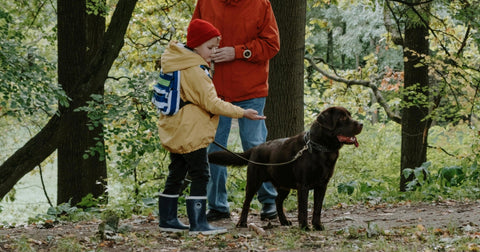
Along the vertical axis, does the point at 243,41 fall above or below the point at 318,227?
above

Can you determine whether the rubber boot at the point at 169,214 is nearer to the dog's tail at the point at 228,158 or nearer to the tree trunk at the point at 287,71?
the dog's tail at the point at 228,158

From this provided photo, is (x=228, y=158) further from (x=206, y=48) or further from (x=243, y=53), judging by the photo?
(x=206, y=48)

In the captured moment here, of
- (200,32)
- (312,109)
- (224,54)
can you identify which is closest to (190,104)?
(200,32)

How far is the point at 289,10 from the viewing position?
7.48 metres

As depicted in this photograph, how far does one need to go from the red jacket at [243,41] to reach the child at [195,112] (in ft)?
2.26

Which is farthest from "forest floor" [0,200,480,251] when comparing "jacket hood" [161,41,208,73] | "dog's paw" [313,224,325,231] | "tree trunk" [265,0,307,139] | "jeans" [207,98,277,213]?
"tree trunk" [265,0,307,139]

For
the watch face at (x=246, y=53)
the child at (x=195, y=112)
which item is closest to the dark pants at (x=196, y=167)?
the child at (x=195, y=112)

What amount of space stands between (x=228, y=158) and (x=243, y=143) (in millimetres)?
383

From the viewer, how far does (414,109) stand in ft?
32.1

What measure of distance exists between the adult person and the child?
0.66 m

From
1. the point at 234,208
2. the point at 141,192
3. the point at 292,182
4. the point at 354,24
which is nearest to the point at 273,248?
the point at 292,182

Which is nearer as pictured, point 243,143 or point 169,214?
point 169,214

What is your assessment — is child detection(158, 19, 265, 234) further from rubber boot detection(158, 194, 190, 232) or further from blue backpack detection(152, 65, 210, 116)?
rubber boot detection(158, 194, 190, 232)

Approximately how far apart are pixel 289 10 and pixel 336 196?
2.66 metres
